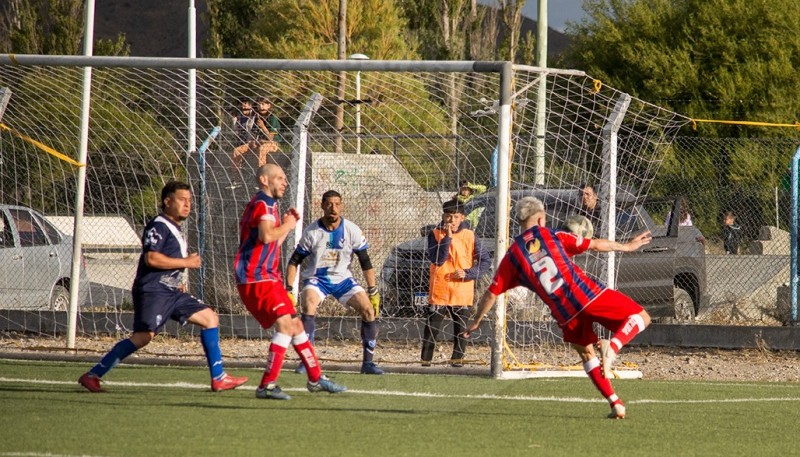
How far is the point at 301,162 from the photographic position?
48.2 feet

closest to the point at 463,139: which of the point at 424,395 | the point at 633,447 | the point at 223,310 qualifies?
the point at 223,310

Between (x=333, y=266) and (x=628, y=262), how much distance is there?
4593mm

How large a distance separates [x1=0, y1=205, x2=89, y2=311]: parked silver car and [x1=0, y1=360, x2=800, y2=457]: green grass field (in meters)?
4.03

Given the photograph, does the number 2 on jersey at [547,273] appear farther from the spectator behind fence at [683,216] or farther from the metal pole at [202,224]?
the spectator behind fence at [683,216]

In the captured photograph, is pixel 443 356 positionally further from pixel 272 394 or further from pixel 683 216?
pixel 272 394

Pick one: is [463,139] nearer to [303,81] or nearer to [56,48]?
[303,81]

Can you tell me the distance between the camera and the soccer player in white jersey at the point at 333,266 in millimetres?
12445

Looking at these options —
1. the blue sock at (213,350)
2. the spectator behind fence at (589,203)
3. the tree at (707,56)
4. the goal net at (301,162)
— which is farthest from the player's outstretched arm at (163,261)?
the tree at (707,56)

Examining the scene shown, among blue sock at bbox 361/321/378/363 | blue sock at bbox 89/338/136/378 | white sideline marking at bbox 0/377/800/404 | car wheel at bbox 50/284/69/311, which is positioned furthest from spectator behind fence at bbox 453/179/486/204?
car wheel at bbox 50/284/69/311

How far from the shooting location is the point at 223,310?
15.1 meters

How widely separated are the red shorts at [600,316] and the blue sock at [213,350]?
2.79m

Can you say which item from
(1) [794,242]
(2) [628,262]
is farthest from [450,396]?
(1) [794,242]

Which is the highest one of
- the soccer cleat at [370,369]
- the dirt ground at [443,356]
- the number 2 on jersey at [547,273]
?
the number 2 on jersey at [547,273]

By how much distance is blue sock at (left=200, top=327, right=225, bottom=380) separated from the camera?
10109 millimetres
